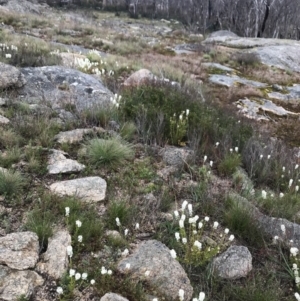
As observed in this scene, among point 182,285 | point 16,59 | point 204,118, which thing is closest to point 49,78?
point 16,59

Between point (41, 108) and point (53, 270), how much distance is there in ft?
10.6

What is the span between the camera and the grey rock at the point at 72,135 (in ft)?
15.1

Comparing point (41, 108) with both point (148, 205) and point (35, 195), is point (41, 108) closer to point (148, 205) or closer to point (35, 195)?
point (35, 195)

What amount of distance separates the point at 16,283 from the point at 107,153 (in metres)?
1.96

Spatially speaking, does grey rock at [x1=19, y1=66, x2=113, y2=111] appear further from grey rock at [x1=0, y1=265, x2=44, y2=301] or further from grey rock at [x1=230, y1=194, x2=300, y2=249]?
grey rock at [x1=0, y1=265, x2=44, y2=301]

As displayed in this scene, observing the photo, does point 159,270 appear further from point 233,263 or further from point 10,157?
point 10,157

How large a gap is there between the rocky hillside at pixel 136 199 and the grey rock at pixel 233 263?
0.04ft

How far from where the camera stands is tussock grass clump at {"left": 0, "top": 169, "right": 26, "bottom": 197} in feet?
11.3

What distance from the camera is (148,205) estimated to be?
142 inches

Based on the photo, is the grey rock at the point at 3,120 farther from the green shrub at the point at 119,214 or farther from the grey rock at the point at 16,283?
the grey rock at the point at 16,283

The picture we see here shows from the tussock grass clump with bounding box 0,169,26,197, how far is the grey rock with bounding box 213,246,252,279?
1983 millimetres

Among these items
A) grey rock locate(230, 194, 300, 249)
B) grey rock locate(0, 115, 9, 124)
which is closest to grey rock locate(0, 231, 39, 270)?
grey rock locate(230, 194, 300, 249)

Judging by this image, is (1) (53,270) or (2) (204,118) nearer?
(1) (53,270)

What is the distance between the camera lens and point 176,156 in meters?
4.66
